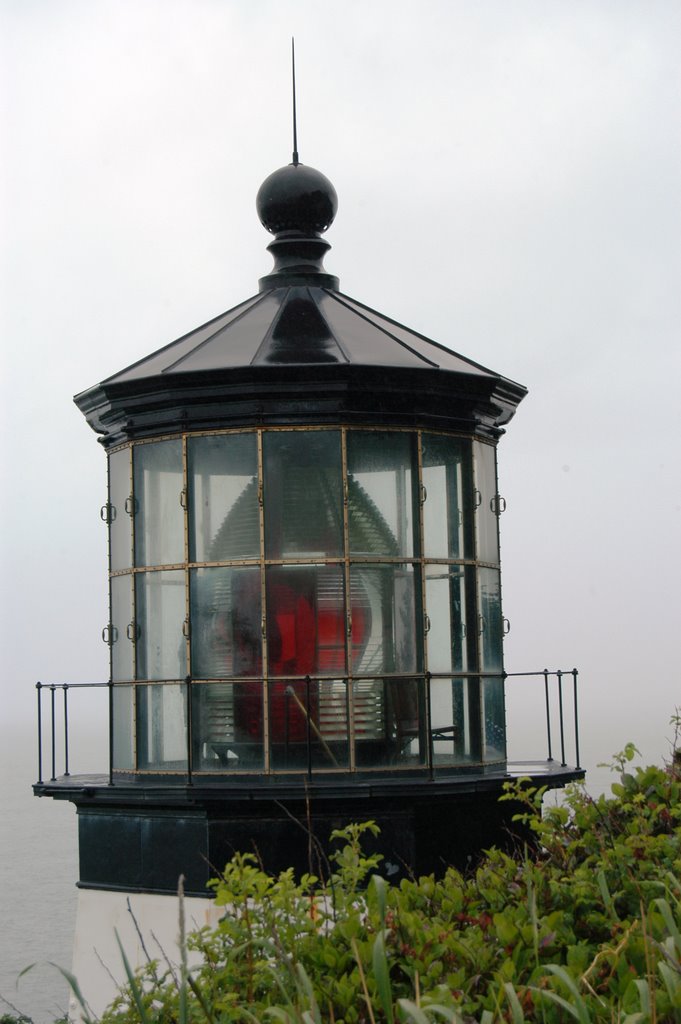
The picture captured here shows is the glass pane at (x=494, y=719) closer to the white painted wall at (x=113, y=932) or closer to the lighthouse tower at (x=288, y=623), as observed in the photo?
the lighthouse tower at (x=288, y=623)

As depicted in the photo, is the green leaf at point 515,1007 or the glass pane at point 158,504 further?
the glass pane at point 158,504

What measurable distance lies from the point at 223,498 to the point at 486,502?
68.4 inches

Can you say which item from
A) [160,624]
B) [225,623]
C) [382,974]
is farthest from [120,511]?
[382,974]

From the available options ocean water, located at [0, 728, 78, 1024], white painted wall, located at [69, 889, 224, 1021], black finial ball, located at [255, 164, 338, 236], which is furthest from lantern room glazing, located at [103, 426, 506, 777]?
ocean water, located at [0, 728, 78, 1024]

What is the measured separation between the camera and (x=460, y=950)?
16.8 feet

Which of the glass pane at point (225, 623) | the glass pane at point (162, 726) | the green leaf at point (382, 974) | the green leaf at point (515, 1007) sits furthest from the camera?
the glass pane at point (162, 726)

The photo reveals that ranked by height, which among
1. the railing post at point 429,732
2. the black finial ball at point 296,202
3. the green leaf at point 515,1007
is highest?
the black finial ball at point 296,202

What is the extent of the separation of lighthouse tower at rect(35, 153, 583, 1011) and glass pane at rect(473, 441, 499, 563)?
0.31 ft

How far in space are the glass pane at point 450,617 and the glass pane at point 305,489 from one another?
69cm

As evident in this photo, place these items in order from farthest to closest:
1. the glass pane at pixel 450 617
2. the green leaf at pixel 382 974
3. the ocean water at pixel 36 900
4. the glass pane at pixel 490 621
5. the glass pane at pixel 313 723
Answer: the ocean water at pixel 36 900, the glass pane at pixel 490 621, the glass pane at pixel 450 617, the glass pane at pixel 313 723, the green leaf at pixel 382 974

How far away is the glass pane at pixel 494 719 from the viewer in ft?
30.3

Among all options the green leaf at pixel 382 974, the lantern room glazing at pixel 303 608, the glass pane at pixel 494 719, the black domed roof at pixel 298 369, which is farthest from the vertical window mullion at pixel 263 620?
the green leaf at pixel 382 974

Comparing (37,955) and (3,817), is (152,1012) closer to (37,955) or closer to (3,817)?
(37,955)

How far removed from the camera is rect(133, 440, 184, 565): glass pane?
898cm
